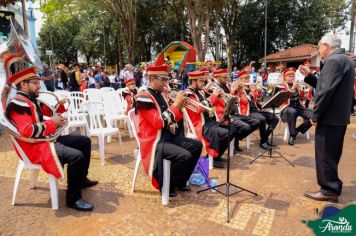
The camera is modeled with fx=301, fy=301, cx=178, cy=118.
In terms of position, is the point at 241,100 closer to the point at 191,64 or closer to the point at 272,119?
the point at 272,119

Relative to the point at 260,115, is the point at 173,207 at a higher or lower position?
lower

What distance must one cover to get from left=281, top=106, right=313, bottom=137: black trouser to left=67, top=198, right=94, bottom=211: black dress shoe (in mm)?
5044

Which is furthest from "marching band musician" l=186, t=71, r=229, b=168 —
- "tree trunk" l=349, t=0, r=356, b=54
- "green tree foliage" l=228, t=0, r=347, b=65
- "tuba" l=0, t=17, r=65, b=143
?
"green tree foliage" l=228, t=0, r=347, b=65

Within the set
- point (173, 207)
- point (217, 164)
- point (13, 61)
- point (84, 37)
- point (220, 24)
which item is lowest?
point (173, 207)

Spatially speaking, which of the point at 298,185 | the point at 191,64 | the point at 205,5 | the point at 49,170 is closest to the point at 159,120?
the point at 49,170

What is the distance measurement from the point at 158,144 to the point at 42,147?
1.45 meters

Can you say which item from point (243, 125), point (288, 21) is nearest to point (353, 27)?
point (288, 21)

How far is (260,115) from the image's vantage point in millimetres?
6934

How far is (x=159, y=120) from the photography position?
3.87m

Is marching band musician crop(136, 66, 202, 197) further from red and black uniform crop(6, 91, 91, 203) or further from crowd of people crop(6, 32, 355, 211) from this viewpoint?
red and black uniform crop(6, 91, 91, 203)

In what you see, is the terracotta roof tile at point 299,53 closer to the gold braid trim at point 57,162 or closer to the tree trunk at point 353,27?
the tree trunk at point 353,27

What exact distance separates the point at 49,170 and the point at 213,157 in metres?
2.86

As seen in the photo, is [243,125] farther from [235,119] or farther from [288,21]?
[288,21]

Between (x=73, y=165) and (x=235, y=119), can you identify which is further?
(x=235, y=119)
